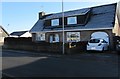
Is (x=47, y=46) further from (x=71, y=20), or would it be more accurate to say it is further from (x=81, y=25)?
(x=71, y=20)

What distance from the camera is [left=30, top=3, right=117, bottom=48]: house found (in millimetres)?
30308

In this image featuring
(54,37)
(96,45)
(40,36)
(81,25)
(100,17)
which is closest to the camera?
(96,45)

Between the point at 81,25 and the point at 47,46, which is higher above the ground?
the point at 81,25

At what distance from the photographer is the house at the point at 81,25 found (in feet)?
99.4

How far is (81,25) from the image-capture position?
33594 millimetres

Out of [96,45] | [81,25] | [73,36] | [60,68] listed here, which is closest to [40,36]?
[73,36]

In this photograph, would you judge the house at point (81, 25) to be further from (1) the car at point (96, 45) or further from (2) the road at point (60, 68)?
(2) the road at point (60, 68)

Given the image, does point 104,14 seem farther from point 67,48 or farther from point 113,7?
point 67,48

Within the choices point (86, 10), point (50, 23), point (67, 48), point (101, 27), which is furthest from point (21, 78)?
point (50, 23)

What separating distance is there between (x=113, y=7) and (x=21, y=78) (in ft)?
78.7

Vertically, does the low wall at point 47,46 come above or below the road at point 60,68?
above

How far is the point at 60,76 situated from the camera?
11250 millimetres

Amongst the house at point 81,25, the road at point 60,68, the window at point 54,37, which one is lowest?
the road at point 60,68

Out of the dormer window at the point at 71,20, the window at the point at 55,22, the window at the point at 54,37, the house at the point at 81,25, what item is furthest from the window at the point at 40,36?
the dormer window at the point at 71,20
